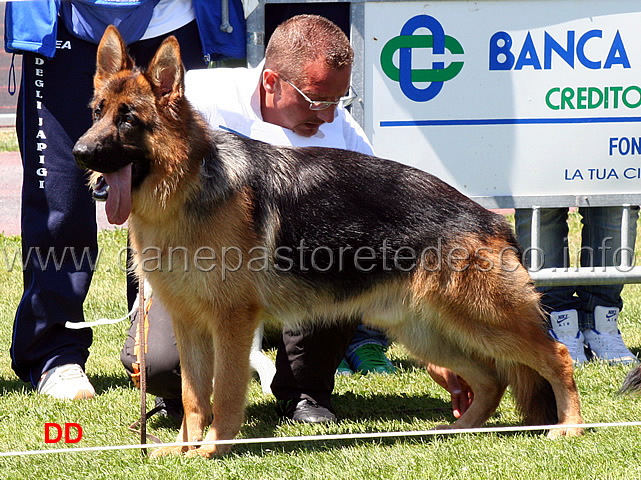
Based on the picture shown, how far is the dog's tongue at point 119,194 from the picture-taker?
125 inches

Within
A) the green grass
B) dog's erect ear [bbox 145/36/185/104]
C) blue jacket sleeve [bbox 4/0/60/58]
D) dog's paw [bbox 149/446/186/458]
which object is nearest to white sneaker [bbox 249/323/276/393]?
the green grass

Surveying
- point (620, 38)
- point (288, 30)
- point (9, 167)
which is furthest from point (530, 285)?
point (9, 167)

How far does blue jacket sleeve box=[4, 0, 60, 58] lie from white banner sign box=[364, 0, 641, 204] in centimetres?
168

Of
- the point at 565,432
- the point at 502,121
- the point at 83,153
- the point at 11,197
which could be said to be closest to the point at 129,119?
the point at 83,153

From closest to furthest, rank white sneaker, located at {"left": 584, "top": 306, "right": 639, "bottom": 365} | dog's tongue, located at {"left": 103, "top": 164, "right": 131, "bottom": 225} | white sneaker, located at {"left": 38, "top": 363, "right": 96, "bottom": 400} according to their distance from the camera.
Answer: dog's tongue, located at {"left": 103, "top": 164, "right": 131, "bottom": 225}
white sneaker, located at {"left": 38, "top": 363, "right": 96, "bottom": 400}
white sneaker, located at {"left": 584, "top": 306, "right": 639, "bottom": 365}

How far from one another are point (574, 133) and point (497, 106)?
0.49 metres

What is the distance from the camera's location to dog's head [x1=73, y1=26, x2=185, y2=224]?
3.08 meters

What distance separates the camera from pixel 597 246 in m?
5.18

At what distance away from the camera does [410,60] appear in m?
4.72

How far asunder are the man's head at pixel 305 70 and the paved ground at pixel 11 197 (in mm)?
4276

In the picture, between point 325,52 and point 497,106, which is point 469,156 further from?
point 325,52

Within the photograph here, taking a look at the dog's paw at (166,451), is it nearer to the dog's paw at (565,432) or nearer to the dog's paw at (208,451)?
the dog's paw at (208,451)

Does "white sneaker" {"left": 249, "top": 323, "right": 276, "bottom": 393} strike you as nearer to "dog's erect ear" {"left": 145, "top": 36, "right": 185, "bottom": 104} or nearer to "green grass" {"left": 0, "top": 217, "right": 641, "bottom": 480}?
"green grass" {"left": 0, "top": 217, "right": 641, "bottom": 480}

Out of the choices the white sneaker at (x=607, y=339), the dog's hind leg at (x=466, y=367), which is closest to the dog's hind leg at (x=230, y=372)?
the dog's hind leg at (x=466, y=367)
